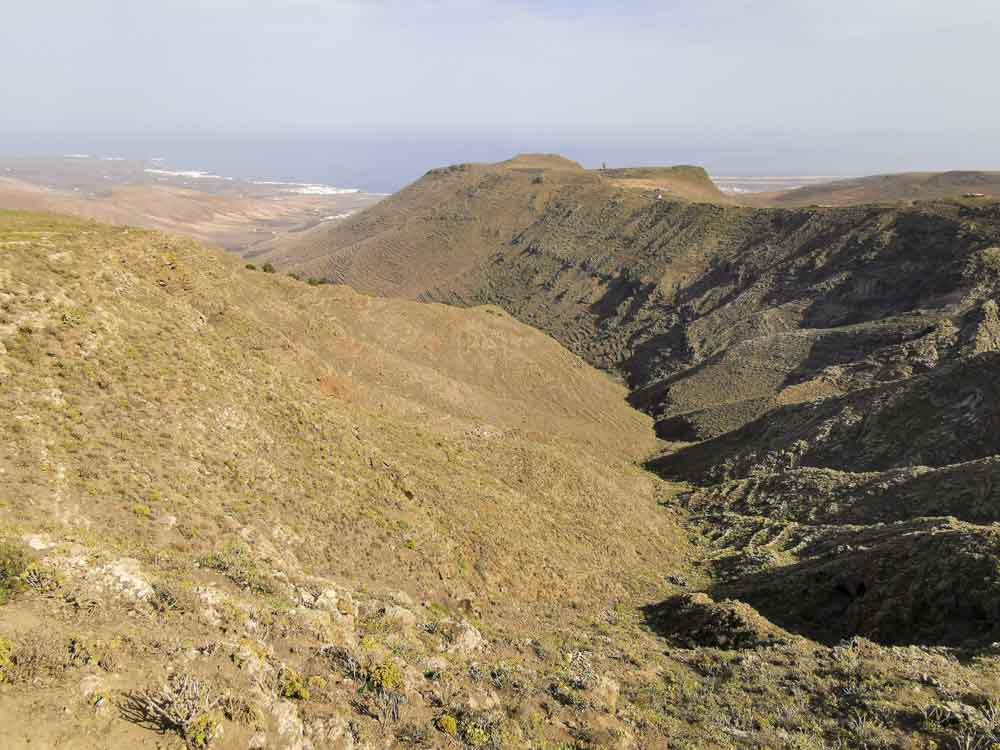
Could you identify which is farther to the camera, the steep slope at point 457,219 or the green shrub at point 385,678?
the steep slope at point 457,219

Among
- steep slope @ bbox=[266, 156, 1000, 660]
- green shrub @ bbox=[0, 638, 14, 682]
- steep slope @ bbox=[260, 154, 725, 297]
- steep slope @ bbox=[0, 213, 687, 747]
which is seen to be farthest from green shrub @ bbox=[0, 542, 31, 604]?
steep slope @ bbox=[260, 154, 725, 297]

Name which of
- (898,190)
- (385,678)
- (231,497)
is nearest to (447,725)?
(385,678)

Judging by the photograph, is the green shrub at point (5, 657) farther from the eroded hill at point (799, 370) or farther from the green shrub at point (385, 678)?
the eroded hill at point (799, 370)

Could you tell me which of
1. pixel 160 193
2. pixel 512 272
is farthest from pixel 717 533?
pixel 160 193

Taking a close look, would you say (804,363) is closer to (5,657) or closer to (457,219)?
(5,657)

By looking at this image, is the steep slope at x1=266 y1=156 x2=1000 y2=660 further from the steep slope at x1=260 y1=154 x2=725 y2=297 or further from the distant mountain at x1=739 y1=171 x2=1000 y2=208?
the distant mountain at x1=739 y1=171 x2=1000 y2=208

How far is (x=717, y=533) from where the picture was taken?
25062 mm

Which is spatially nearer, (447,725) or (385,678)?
(447,725)

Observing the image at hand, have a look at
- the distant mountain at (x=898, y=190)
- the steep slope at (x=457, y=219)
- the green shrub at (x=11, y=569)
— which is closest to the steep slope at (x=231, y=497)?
the green shrub at (x=11, y=569)

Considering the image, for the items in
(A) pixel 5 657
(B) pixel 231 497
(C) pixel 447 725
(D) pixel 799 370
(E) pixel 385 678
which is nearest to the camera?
(A) pixel 5 657

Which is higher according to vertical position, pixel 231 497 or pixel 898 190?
pixel 898 190

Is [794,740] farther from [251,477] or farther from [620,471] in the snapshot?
[620,471]

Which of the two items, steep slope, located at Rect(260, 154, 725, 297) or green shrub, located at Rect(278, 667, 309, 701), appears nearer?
green shrub, located at Rect(278, 667, 309, 701)

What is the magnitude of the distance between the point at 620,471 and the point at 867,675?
68.1ft
